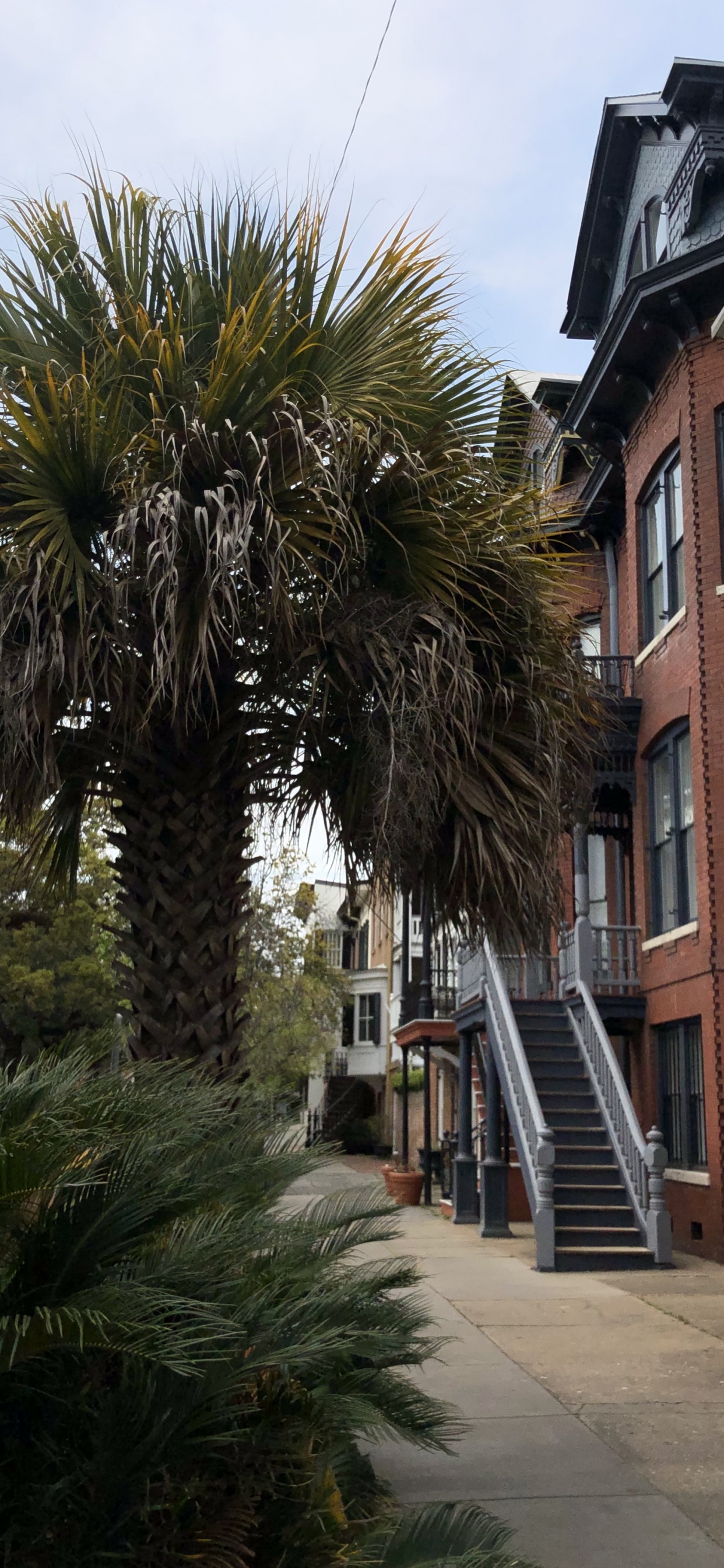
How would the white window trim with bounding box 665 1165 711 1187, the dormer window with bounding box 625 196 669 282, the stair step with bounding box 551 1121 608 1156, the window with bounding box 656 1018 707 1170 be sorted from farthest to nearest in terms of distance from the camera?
1. the dormer window with bounding box 625 196 669 282
2. the window with bounding box 656 1018 707 1170
3. the stair step with bounding box 551 1121 608 1156
4. the white window trim with bounding box 665 1165 711 1187

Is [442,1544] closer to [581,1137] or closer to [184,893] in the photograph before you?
[184,893]

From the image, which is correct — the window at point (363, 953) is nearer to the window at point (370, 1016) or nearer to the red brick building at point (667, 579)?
the window at point (370, 1016)

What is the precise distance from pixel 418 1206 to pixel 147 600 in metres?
15.2

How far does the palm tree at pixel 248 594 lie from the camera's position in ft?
20.2

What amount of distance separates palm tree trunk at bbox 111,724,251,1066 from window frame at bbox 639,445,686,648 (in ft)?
32.2

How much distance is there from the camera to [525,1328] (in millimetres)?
9500

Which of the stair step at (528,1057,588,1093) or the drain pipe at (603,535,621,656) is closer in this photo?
the stair step at (528,1057,588,1093)

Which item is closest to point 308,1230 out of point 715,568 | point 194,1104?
point 194,1104

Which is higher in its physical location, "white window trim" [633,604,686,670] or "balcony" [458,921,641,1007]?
"white window trim" [633,604,686,670]

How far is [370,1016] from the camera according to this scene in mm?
45156

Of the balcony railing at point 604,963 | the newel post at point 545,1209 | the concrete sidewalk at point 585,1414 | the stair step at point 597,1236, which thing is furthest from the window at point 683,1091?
the concrete sidewalk at point 585,1414

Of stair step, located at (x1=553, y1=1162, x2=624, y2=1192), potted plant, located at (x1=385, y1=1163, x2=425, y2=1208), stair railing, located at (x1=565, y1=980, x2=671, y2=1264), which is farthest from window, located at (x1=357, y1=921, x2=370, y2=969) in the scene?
stair step, located at (x1=553, y1=1162, x2=624, y2=1192)

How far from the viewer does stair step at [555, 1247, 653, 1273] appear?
41.1 feet

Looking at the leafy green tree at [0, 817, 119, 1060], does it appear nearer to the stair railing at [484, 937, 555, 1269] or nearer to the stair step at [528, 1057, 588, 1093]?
the stair railing at [484, 937, 555, 1269]
